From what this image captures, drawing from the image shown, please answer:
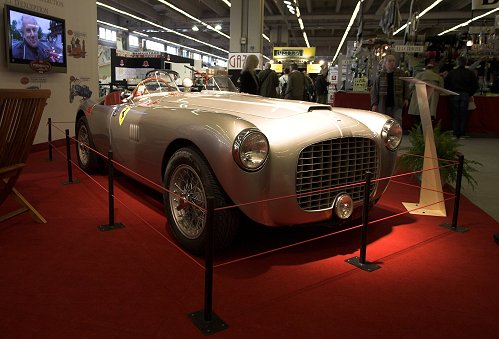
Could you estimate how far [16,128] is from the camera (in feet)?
10.4

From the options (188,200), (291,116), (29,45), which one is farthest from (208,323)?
(29,45)

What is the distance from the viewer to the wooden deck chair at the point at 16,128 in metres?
3.02

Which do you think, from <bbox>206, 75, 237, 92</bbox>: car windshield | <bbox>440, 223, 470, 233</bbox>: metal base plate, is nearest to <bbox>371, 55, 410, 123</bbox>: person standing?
<bbox>206, 75, 237, 92</bbox>: car windshield

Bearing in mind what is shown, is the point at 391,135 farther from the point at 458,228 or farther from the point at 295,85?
the point at 295,85

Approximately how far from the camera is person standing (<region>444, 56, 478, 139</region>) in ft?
31.5

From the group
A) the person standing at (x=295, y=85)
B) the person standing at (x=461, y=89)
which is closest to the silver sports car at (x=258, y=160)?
the person standing at (x=295, y=85)

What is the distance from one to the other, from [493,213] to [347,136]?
2299mm

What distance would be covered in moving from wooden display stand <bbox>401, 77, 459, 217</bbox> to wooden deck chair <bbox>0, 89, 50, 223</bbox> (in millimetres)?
3218

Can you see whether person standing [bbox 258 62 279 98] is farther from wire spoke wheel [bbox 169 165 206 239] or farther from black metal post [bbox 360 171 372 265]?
black metal post [bbox 360 171 372 265]

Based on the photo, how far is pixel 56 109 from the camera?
7672 millimetres

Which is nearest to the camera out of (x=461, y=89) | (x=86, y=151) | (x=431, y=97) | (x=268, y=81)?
(x=86, y=151)

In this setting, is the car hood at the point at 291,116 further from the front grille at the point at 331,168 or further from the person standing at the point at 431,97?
the person standing at the point at 431,97

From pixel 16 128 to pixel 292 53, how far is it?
21.3m

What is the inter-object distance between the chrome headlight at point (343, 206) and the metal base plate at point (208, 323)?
3.59 ft
